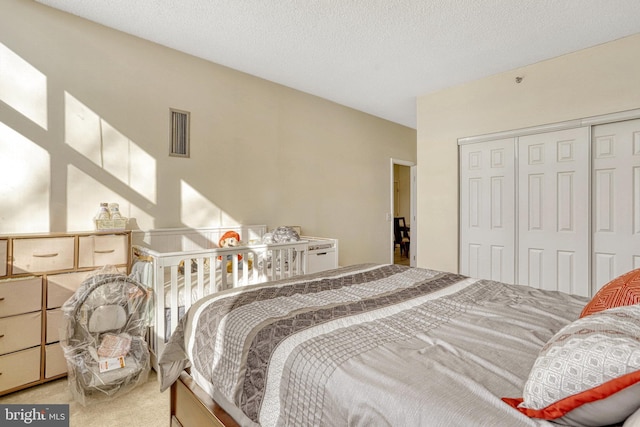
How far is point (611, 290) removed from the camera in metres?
1.15

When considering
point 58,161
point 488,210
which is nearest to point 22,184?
point 58,161

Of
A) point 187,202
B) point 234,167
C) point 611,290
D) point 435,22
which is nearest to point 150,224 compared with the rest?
point 187,202

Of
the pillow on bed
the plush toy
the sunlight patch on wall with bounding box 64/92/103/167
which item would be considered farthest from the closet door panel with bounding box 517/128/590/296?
the sunlight patch on wall with bounding box 64/92/103/167

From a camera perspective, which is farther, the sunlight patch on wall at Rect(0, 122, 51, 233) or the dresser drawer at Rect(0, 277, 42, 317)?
the sunlight patch on wall at Rect(0, 122, 51, 233)

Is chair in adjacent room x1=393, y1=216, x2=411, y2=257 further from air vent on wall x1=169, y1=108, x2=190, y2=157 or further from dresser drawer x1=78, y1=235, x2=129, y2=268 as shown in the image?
dresser drawer x1=78, y1=235, x2=129, y2=268

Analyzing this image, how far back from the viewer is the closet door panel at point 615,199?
2.77m

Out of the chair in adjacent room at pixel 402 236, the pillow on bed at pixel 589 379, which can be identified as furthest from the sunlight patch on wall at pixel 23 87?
the chair in adjacent room at pixel 402 236

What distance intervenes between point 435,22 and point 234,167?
7.91ft

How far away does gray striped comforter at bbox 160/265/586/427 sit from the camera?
821 mm

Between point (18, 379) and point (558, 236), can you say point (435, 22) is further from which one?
point (18, 379)

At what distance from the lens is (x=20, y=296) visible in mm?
2141

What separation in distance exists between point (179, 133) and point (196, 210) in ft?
2.60

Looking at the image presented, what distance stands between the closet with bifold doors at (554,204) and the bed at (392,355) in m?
1.80

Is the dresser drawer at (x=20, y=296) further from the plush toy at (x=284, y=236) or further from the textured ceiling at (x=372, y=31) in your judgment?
the textured ceiling at (x=372, y=31)
